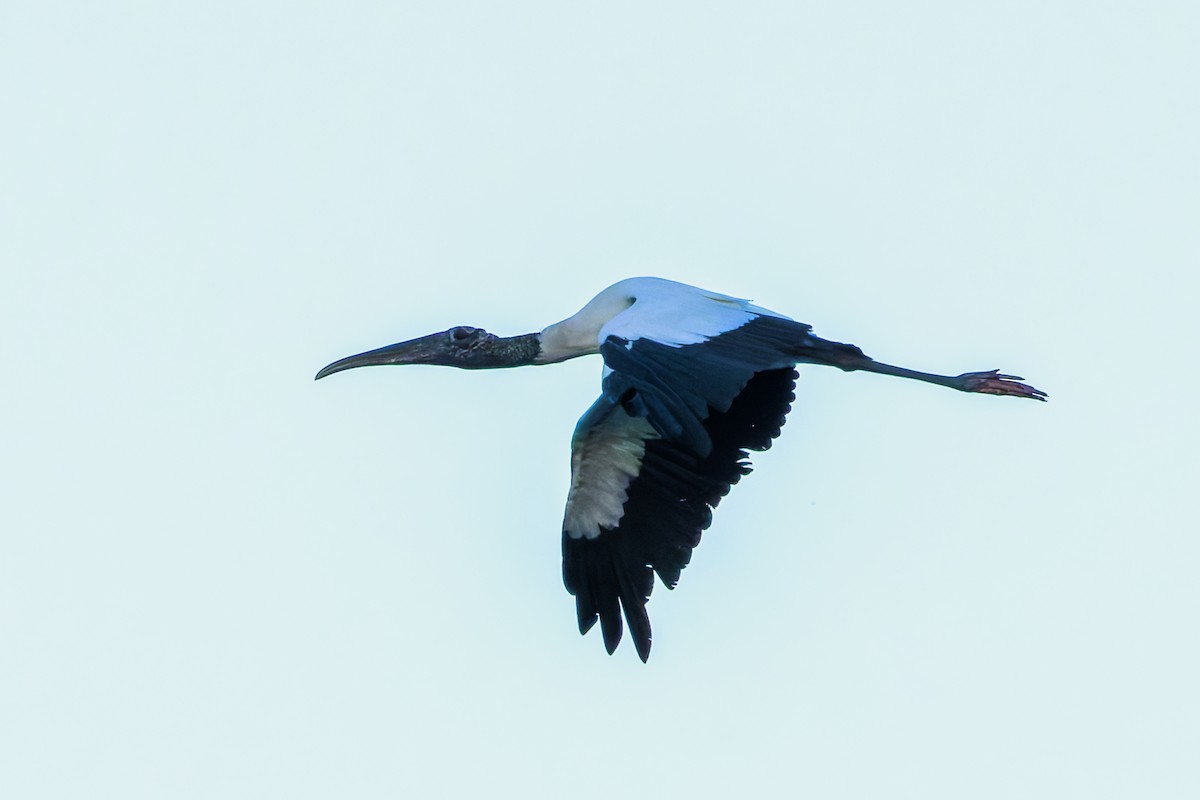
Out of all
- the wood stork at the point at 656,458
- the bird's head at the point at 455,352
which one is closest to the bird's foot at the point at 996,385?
the wood stork at the point at 656,458

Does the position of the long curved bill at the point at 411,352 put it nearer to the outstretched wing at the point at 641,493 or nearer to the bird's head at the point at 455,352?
the bird's head at the point at 455,352

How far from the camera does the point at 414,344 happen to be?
553 inches

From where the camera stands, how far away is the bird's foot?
13.4 m

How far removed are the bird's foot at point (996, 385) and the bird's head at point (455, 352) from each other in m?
2.49

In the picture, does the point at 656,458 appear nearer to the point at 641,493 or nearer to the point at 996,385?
the point at 641,493

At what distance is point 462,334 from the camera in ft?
46.0

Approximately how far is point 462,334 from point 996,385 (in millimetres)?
3101

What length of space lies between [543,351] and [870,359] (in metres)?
2.03

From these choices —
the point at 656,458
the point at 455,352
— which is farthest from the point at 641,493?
the point at 455,352

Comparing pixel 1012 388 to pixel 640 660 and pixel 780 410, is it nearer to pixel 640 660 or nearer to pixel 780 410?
pixel 780 410

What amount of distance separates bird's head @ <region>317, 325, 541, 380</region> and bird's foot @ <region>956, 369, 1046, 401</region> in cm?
249

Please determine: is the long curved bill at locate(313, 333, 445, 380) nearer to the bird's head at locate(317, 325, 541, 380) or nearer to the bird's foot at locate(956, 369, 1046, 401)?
the bird's head at locate(317, 325, 541, 380)

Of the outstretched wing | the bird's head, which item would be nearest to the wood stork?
the outstretched wing

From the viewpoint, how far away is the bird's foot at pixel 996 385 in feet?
44.0
